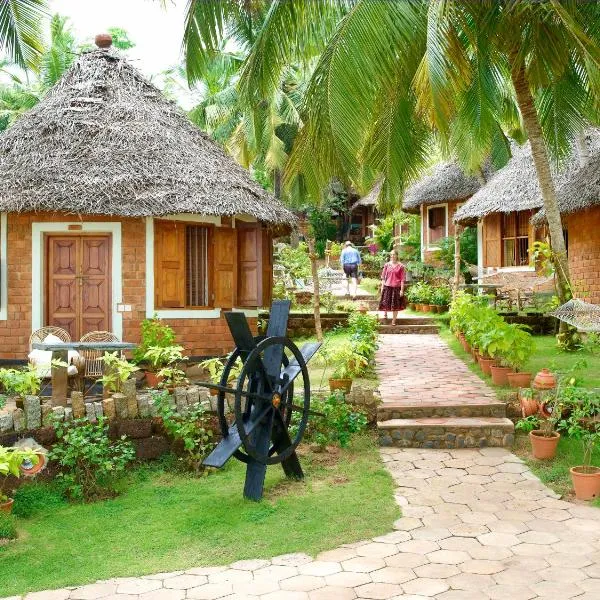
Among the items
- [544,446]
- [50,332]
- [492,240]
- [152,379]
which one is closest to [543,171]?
[544,446]

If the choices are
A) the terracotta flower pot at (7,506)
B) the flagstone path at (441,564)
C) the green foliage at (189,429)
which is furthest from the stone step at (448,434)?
the terracotta flower pot at (7,506)

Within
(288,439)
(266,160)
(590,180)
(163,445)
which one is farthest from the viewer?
(266,160)

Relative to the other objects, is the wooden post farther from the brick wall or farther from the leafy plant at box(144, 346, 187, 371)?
the brick wall

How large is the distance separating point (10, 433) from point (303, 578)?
302cm

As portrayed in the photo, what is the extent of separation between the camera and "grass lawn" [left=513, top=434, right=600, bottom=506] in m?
5.49

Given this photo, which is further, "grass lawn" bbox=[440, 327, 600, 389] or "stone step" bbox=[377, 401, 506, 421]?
"grass lawn" bbox=[440, 327, 600, 389]

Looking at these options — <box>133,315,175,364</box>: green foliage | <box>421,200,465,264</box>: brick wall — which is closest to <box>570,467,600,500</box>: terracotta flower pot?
<box>133,315,175,364</box>: green foliage

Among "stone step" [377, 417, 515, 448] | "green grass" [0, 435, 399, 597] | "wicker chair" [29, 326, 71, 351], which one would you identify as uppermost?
"wicker chair" [29, 326, 71, 351]

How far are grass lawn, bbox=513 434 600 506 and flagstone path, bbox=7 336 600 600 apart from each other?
172 mm

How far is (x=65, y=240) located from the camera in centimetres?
973

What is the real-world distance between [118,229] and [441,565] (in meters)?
7.01

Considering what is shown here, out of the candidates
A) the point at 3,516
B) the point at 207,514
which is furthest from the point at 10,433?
the point at 207,514

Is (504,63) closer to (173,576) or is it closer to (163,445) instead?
(163,445)

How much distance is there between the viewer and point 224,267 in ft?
33.6
